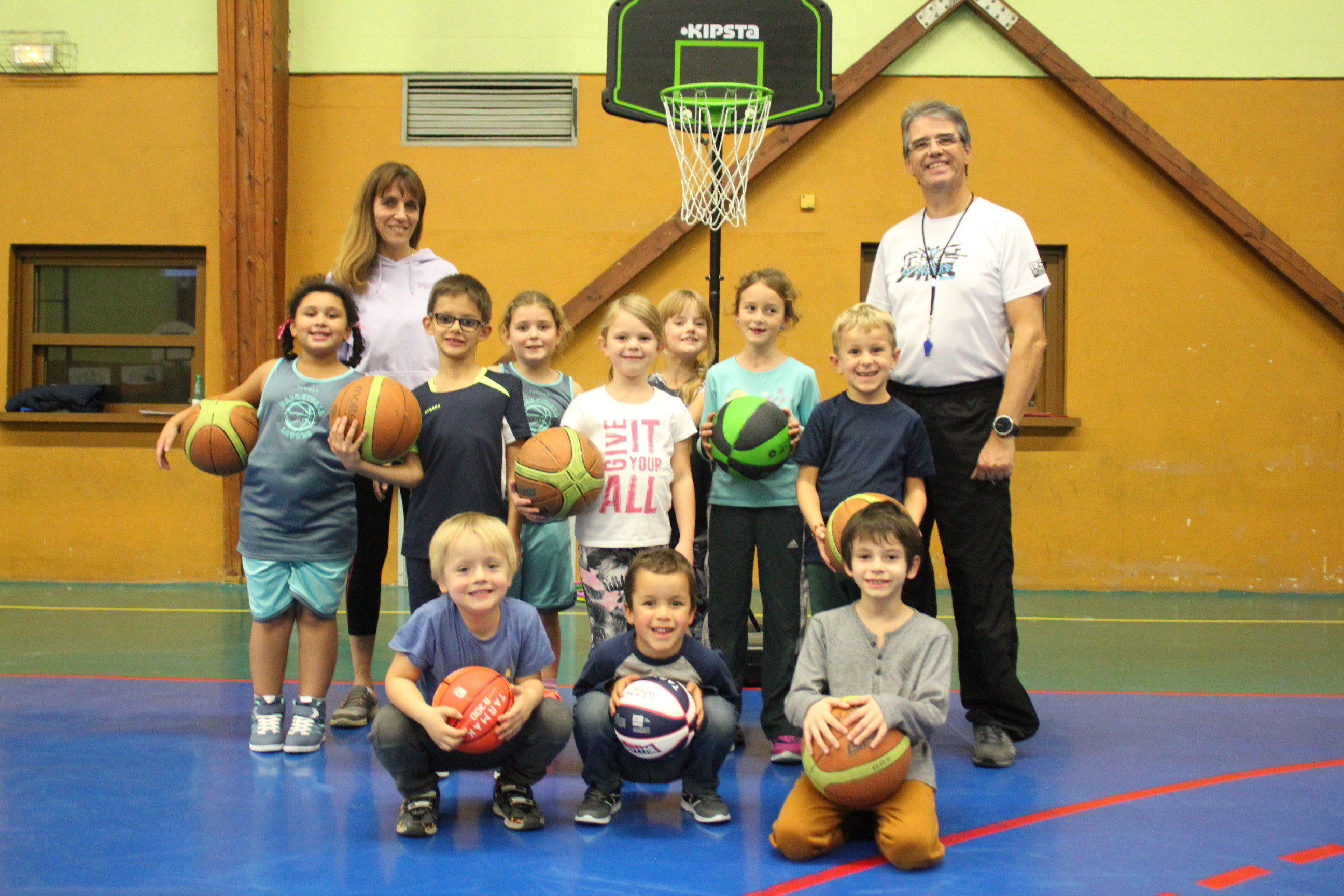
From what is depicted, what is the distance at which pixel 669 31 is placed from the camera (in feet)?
15.6

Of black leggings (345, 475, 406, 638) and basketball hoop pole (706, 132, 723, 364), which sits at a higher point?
basketball hoop pole (706, 132, 723, 364)

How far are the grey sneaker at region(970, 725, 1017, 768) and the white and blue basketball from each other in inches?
42.7

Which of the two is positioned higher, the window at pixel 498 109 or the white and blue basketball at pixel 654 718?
the window at pixel 498 109

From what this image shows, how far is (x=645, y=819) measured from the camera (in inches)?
103

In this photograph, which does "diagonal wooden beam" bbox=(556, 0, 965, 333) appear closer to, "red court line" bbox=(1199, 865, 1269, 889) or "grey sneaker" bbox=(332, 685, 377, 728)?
"grey sneaker" bbox=(332, 685, 377, 728)

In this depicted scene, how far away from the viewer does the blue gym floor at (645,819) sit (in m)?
2.19

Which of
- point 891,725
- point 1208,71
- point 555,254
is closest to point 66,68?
point 555,254

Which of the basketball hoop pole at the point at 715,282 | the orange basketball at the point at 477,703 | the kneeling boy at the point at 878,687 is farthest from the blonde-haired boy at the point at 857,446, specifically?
the basketball hoop pole at the point at 715,282

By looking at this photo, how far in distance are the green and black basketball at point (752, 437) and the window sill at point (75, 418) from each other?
17.8ft

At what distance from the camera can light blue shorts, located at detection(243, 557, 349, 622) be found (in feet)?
10.5

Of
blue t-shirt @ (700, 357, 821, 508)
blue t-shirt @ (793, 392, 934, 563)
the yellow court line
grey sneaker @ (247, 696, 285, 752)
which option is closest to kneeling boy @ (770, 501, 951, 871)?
blue t-shirt @ (793, 392, 934, 563)

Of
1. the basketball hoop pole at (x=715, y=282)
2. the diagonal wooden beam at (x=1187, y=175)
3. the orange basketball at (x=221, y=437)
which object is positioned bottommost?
the orange basketball at (x=221, y=437)

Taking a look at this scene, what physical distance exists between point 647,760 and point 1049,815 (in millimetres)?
1071

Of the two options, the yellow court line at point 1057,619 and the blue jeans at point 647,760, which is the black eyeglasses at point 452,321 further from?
the yellow court line at point 1057,619
